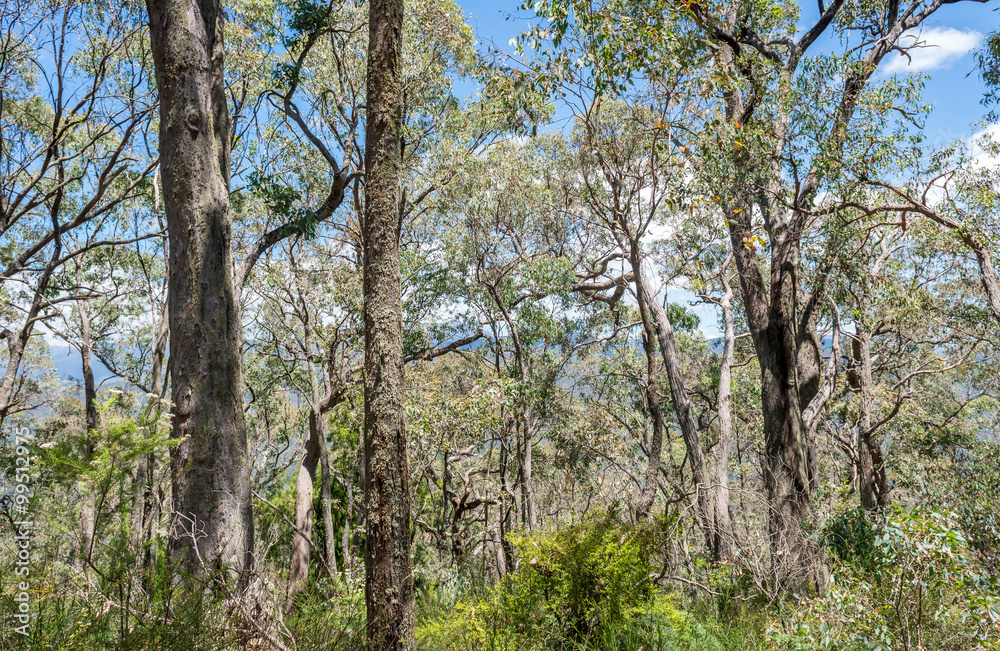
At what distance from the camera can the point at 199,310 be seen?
3793mm

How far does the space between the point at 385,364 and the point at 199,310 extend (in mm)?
1518

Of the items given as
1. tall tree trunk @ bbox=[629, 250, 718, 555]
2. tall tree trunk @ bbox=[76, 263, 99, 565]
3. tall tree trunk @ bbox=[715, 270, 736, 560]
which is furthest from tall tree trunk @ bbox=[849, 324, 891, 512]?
tall tree trunk @ bbox=[76, 263, 99, 565]

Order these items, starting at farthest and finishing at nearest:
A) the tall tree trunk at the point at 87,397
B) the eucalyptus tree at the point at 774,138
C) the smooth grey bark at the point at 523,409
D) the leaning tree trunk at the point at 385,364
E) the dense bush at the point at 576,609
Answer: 1. the smooth grey bark at the point at 523,409
2. the eucalyptus tree at the point at 774,138
3. the dense bush at the point at 576,609
4. the leaning tree trunk at the point at 385,364
5. the tall tree trunk at the point at 87,397

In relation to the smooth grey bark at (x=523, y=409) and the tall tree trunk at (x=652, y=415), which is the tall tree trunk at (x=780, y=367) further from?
the smooth grey bark at (x=523, y=409)

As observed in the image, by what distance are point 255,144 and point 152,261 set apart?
524 cm

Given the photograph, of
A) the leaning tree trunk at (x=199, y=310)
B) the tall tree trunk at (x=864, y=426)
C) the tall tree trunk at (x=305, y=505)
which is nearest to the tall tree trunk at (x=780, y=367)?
the tall tree trunk at (x=864, y=426)

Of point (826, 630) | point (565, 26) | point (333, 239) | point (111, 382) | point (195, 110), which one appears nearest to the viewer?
point (826, 630)

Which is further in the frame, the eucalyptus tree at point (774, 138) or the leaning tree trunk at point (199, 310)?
the eucalyptus tree at point (774, 138)

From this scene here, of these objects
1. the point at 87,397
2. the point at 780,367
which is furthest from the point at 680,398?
the point at 87,397

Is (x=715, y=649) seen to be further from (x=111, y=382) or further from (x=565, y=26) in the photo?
(x=111, y=382)

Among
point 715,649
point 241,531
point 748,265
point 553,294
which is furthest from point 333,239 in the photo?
point 715,649

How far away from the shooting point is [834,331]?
10.9 metres

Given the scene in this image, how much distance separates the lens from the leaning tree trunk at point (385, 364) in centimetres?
298

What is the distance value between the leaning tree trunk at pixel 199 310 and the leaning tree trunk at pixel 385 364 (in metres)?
1.05
